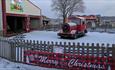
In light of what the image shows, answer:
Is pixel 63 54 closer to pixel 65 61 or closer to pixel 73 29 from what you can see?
pixel 65 61

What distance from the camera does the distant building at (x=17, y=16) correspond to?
135 ft

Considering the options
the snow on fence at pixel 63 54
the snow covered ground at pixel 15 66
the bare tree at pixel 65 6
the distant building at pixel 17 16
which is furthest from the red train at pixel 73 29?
the bare tree at pixel 65 6

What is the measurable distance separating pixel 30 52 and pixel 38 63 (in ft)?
2.15

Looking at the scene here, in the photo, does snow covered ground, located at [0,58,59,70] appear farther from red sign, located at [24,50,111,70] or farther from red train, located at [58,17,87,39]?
red train, located at [58,17,87,39]

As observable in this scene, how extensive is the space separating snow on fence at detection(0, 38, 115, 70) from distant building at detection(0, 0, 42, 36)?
2728 cm

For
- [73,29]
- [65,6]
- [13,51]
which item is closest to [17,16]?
[73,29]

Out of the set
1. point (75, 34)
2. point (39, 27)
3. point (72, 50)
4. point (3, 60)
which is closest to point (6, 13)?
point (75, 34)

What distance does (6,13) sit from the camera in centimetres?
4200

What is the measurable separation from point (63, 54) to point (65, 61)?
0.30m

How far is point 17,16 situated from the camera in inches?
1871

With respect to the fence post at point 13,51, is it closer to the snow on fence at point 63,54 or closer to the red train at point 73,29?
the snow on fence at point 63,54

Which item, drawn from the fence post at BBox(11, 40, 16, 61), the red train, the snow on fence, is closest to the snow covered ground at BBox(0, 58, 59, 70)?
the snow on fence

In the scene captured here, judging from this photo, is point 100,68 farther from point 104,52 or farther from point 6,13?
point 6,13

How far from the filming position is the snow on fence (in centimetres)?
1041
